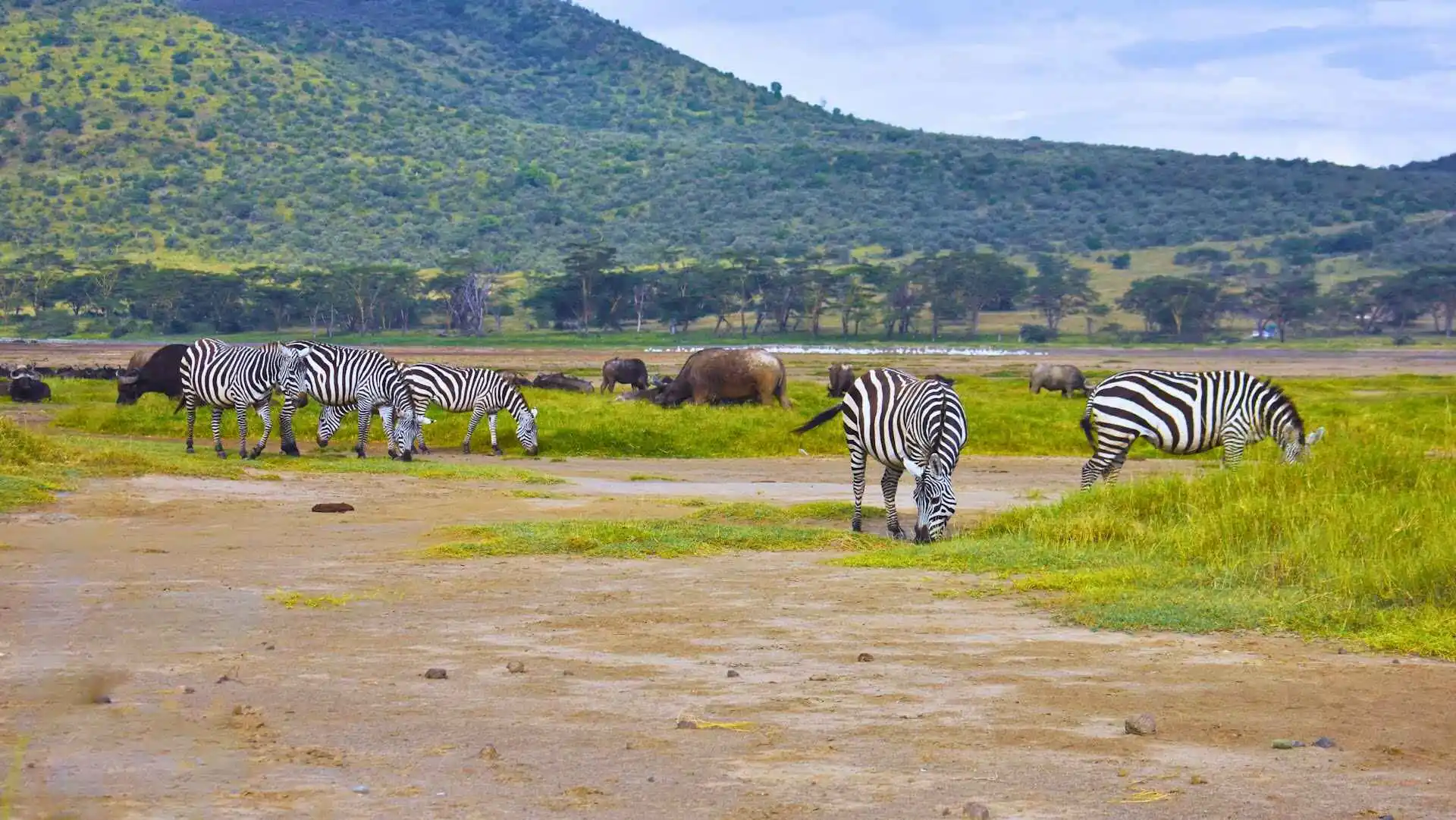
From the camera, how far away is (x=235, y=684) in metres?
8.16

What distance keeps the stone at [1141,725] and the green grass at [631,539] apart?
6.27 m

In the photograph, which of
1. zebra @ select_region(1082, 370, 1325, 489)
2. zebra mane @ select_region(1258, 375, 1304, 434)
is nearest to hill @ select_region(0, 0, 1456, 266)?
zebra @ select_region(1082, 370, 1325, 489)

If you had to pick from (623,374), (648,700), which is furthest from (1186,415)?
(623,374)

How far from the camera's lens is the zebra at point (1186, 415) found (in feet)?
55.6

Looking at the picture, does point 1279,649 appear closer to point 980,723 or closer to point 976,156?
point 980,723

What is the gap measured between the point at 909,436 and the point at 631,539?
2.62 m

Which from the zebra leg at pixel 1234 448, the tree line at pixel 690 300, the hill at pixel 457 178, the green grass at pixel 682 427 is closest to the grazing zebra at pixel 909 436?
the zebra leg at pixel 1234 448

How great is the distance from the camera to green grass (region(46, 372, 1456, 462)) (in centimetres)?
2589

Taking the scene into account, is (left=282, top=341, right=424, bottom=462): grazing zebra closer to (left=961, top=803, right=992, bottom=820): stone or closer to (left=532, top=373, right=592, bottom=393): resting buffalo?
(left=532, top=373, right=592, bottom=393): resting buffalo

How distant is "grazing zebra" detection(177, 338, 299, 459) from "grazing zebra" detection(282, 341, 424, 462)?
0.41 m

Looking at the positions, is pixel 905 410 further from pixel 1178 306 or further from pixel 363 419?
pixel 1178 306

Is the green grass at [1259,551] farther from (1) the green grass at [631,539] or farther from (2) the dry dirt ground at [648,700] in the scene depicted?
(1) the green grass at [631,539]

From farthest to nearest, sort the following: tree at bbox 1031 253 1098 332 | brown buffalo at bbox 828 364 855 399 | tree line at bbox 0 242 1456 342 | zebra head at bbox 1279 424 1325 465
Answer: tree at bbox 1031 253 1098 332
tree line at bbox 0 242 1456 342
brown buffalo at bbox 828 364 855 399
zebra head at bbox 1279 424 1325 465

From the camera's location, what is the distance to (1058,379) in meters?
40.6
